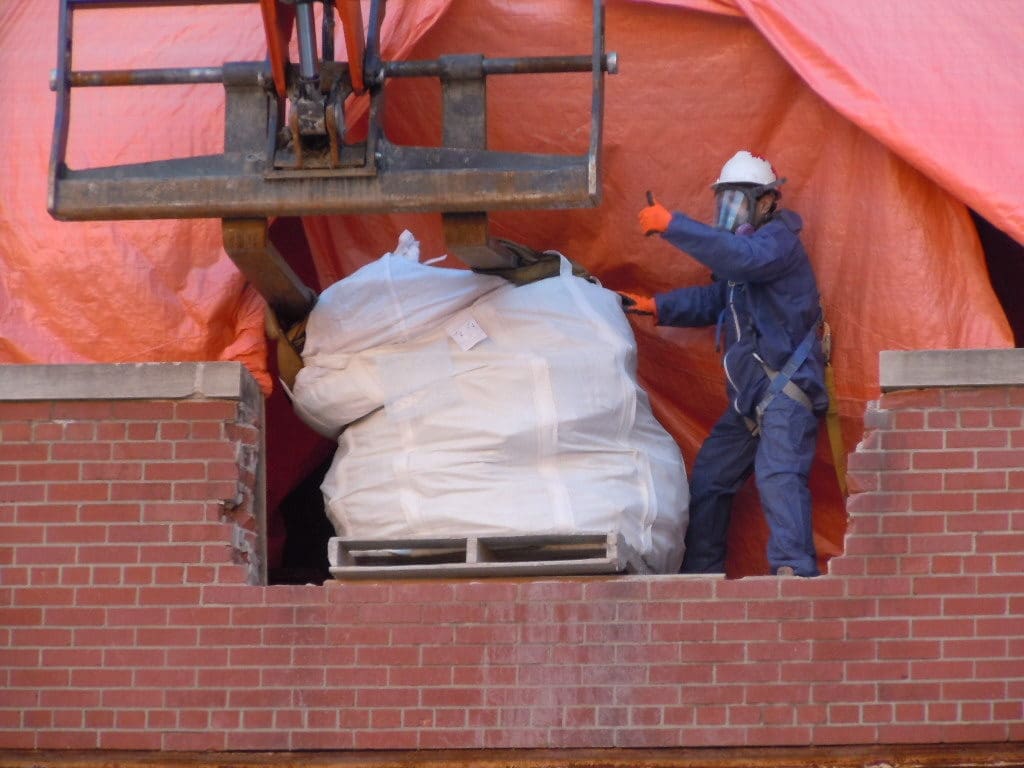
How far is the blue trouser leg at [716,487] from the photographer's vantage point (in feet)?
28.0

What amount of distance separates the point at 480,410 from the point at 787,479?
120 centimetres

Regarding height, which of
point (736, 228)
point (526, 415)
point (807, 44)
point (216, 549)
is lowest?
point (216, 549)

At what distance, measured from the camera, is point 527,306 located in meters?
8.06

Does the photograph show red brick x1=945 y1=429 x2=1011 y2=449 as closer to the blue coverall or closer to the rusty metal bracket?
the blue coverall

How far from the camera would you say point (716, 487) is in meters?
8.54

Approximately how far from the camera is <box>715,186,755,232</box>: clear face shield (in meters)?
8.23

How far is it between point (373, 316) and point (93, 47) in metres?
1.47

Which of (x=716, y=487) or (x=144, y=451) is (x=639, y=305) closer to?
(x=716, y=487)

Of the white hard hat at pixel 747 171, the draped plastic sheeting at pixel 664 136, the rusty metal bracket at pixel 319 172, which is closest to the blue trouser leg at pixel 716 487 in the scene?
the draped plastic sheeting at pixel 664 136

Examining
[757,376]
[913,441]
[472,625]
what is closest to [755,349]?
[757,376]

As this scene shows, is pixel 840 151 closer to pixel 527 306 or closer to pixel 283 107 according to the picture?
pixel 527 306

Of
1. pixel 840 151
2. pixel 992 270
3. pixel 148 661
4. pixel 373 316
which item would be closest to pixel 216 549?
pixel 148 661

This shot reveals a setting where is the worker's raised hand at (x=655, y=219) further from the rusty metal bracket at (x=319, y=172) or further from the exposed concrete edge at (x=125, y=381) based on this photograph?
the exposed concrete edge at (x=125, y=381)

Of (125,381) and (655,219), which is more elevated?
(655,219)
